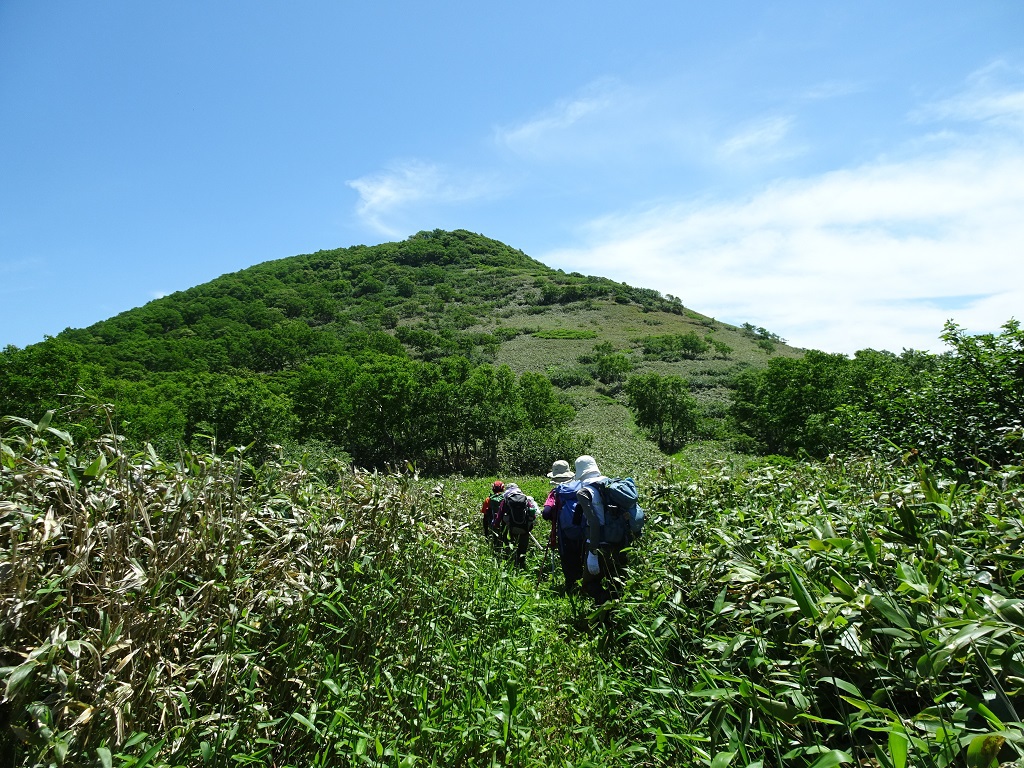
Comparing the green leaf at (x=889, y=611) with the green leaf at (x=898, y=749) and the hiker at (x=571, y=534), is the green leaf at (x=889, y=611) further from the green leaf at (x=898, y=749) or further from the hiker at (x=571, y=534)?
the hiker at (x=571, y=534)

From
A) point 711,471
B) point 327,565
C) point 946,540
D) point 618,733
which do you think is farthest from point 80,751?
point 711,471

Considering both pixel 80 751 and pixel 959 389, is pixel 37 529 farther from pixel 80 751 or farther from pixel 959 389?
pixel 959 389

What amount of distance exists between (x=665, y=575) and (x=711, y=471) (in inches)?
68.2

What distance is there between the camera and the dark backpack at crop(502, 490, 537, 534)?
23.5ft

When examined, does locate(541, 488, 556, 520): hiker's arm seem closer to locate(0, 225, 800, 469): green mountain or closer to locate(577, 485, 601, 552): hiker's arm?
locate(577, 485, 601, 552): hiker's arm

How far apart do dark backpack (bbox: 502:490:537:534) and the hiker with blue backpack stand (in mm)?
2172

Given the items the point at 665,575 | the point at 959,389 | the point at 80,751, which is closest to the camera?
the point at 80,751

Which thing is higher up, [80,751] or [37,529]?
[37,529]

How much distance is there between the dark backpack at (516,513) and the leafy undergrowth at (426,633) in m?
2.99

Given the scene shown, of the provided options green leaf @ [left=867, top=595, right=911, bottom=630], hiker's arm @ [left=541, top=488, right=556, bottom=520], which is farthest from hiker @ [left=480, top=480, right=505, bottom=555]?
green leaf @ [left=867, top=595, right=911, bottom=630]

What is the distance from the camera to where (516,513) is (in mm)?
7164

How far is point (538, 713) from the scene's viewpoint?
314 cm

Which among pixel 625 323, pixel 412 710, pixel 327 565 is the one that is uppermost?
pixel 625 323

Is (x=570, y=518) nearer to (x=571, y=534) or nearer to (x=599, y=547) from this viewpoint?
(x=571, y=534)
